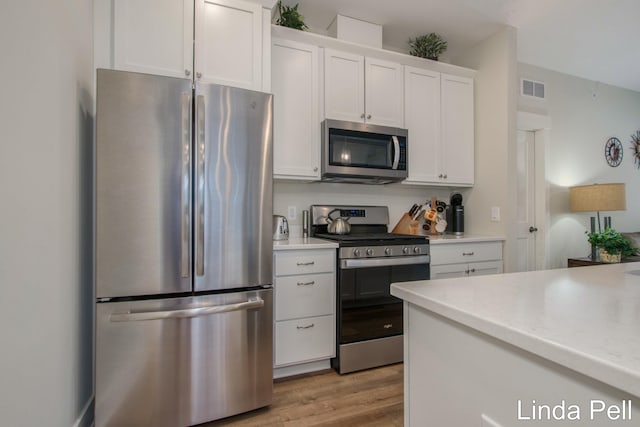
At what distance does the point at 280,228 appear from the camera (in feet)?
7.85

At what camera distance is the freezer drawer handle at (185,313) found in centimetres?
143

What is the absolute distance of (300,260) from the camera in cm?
205

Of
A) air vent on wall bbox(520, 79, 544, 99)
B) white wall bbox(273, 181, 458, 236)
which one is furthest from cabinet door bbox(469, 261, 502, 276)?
air vent on wall bbox(520, 79, 544, 99)

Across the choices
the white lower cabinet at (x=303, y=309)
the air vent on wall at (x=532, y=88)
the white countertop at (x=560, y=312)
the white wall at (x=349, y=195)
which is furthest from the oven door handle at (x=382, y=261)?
the air vent on wall at (x=532, y=88)

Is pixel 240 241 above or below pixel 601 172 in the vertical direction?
below

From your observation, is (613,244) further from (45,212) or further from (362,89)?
(45,212)

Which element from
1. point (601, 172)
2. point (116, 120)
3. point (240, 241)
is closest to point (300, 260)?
point (240, 241)

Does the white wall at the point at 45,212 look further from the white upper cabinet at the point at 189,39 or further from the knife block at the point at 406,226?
the knife block at the point at 406,226

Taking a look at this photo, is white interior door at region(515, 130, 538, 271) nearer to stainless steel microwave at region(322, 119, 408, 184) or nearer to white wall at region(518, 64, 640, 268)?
white wall at region(518, 64, 640, 268)

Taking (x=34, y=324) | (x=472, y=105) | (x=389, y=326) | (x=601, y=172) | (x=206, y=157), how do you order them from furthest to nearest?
1. (x=601, y=172)
2. (x=472, y=105)
3. (x=389, y=326)
4. (x=206, y=157)
5. (x=34, y=324)

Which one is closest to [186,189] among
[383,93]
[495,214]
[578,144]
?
[383,93]

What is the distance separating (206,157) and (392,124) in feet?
5.62

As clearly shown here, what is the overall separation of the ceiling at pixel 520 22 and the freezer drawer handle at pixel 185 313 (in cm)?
227

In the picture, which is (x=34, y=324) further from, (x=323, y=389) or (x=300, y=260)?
(x=323, y=389)
